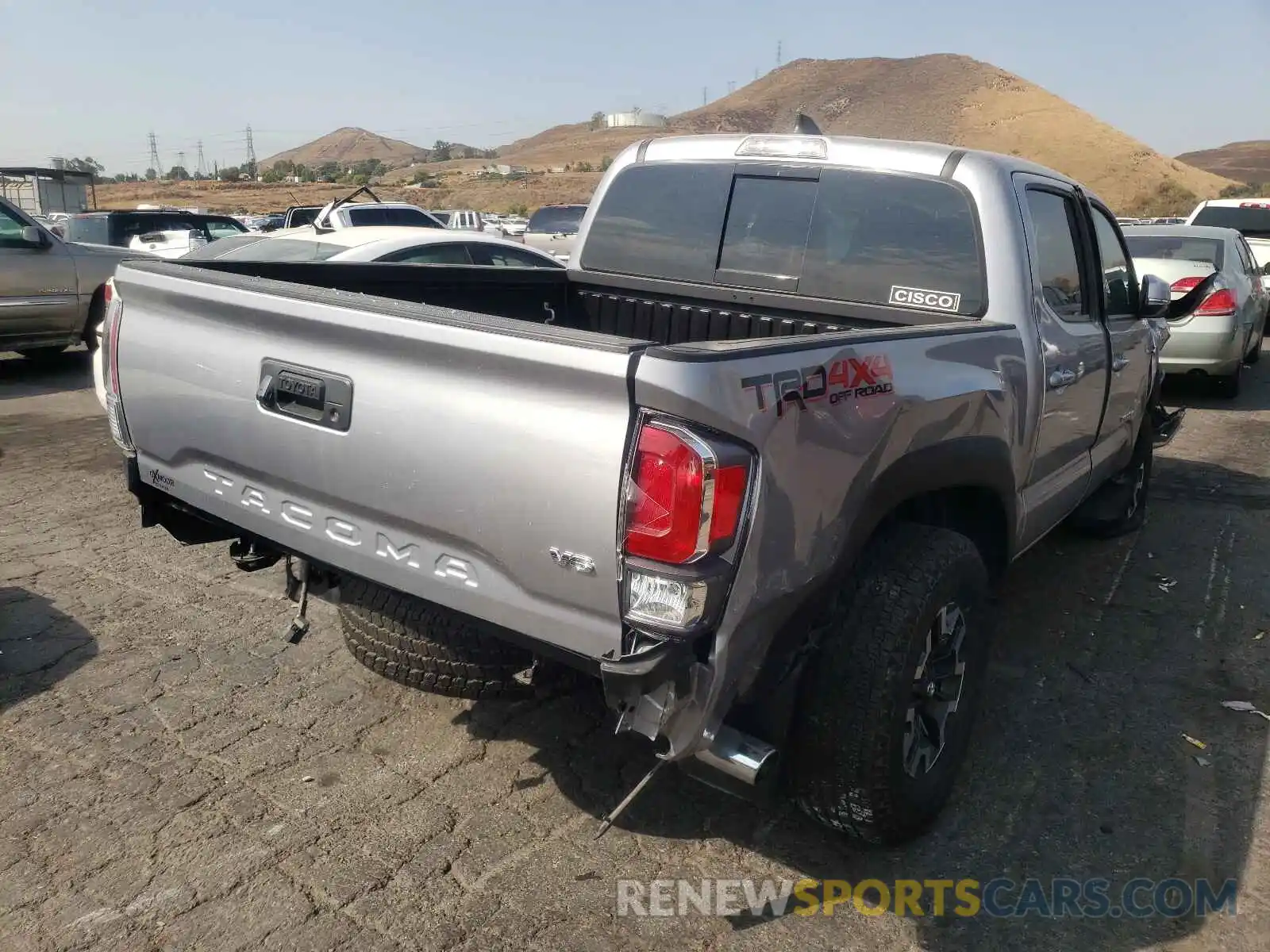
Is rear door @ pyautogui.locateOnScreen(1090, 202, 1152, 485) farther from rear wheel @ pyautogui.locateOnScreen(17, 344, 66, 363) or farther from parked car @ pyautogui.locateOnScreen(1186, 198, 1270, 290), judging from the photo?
parked car @ pyautogui.locateOnScreen(1186, 198, 1270, 290)

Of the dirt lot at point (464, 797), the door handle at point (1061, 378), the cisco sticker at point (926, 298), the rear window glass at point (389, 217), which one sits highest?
the cisco sticker at point (926, 298)

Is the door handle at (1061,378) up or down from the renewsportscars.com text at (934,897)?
up

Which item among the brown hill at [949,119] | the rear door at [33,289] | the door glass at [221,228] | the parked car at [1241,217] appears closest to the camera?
the rear door at [33,289]

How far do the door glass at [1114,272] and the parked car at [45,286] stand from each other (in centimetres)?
839

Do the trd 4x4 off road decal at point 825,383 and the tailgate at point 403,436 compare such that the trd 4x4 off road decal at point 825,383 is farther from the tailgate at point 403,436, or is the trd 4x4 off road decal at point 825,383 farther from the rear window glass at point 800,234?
the rear window glass at point 800,234

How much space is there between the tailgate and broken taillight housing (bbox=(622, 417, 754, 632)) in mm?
47

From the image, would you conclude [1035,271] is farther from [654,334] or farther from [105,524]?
[105,524]

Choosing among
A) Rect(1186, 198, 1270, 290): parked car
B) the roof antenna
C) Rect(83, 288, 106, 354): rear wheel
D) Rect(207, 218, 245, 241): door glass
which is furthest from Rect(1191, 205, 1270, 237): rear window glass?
Rect(207, 218, 245, 241): door glass

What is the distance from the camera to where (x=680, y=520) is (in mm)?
2076

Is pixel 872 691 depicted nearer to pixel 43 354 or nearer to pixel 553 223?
pixel 43 354

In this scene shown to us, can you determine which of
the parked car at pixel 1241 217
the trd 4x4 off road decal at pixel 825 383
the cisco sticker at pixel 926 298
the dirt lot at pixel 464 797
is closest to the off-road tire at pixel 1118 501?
the dirt lot at pixel 464 797

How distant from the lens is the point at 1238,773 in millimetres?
3295

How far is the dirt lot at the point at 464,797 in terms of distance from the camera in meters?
2.55

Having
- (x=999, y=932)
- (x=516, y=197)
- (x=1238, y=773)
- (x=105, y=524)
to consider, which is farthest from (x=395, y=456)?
(x=516, y=197)
